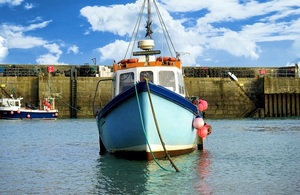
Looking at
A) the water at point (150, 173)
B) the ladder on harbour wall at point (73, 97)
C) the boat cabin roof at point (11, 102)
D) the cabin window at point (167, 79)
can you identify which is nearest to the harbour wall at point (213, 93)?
the ladder on harbour wall at point (73, 97)

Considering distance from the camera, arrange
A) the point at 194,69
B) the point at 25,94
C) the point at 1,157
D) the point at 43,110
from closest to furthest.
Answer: the point at 1,157 < the point at 43,110 < the point at 25,94 < the point at 194,69

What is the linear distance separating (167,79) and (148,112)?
266 centimetres

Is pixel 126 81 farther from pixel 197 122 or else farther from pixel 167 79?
pixel 197 122

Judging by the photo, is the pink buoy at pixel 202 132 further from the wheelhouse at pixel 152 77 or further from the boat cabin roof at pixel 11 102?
the boat cabin roof at pixel 11 102

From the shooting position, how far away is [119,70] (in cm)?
1584

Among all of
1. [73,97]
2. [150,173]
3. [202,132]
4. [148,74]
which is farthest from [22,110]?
[150,173]

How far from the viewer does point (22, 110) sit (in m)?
47.1

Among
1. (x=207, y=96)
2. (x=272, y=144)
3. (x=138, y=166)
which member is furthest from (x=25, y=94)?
(x=138, y=166)

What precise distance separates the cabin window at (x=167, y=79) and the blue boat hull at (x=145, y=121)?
1148 mm

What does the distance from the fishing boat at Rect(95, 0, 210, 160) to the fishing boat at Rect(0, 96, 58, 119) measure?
32.3 metres

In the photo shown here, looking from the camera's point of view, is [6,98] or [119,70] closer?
[119,70]

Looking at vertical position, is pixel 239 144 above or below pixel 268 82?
below

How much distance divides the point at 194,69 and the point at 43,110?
21.1m

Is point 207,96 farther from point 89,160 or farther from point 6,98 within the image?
point 89,160
